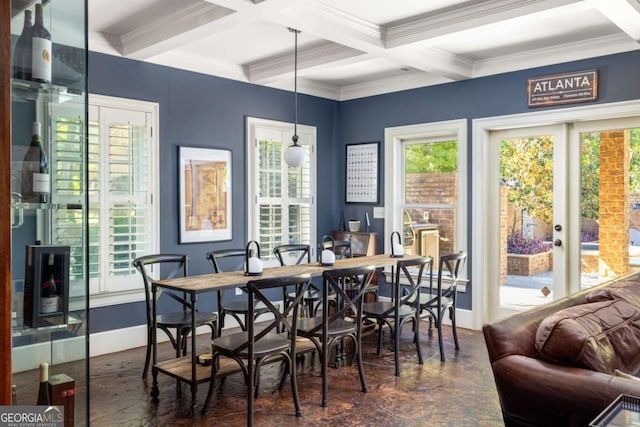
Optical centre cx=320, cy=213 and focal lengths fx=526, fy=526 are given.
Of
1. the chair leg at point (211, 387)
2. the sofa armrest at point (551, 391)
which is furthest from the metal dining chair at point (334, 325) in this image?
the sofa armrest at point (551, 391)

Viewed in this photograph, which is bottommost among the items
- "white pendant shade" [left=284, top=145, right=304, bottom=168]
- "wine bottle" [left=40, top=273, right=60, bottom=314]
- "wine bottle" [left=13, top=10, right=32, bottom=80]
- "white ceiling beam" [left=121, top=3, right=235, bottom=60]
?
"wine bottle" [left=40, top=273, right=60, bottom=314]

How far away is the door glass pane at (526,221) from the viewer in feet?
16.2

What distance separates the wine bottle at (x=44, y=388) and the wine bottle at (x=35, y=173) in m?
0.47

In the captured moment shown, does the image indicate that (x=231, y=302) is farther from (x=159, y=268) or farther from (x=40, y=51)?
(x=40, y=51)

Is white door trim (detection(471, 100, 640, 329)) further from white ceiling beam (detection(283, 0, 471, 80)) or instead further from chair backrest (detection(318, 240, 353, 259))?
chair backrest (detection(318, 240, 353, 259))

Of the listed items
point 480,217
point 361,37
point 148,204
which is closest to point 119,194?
point 148,204

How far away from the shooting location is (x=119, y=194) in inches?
178

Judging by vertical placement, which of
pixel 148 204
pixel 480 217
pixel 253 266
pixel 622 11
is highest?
pixel 622 11

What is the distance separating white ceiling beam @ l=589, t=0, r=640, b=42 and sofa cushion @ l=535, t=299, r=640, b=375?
79.3 inches

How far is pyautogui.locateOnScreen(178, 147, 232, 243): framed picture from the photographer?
4.94 m

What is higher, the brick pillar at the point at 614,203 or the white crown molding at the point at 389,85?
the white crown molding at the point at 389,85

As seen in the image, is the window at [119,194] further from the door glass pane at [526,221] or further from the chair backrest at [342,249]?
the door glass pane at [526,221]

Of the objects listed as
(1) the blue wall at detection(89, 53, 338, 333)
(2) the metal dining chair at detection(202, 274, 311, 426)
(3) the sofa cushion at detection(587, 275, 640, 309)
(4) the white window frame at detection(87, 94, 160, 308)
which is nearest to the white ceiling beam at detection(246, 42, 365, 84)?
(1) the blue wall at detection(89, 53, 338, 333)

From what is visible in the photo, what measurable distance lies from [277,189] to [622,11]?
3.54 metres
